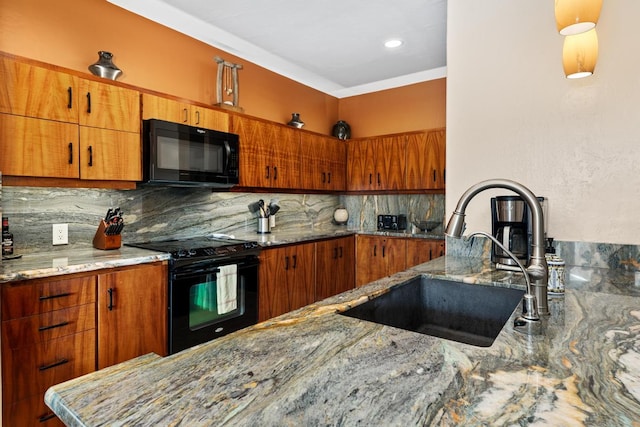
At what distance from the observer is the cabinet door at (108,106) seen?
2.23 m

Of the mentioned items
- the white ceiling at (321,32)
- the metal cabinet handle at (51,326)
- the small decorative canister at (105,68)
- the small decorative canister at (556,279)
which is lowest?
the metal cabinet handle at (51,326)

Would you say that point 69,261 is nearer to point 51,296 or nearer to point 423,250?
point 51,296

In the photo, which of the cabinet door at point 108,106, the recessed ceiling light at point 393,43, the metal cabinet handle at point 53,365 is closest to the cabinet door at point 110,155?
the cabinet door at point 108,106

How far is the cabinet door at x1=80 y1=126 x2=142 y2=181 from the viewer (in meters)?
2.24

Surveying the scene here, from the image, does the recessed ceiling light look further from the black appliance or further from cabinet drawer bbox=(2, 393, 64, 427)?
cabinet drawer bbox=(2, 393, 64, 427)

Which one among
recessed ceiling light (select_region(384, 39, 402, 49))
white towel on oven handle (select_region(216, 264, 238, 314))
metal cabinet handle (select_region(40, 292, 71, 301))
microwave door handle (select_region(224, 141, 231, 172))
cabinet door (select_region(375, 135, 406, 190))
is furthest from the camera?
cabinet door (select_region(375, 135, 406, 190))

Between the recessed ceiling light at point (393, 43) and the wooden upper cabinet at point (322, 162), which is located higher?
the recessed ceiling light at point (393, 43)

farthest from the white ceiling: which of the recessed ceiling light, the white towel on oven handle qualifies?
the white towel on oven handle

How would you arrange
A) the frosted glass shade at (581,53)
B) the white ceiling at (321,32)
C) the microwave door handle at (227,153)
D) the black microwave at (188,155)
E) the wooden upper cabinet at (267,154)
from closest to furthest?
1. the frosted glass shade at (581,53)
2. the black microwave at (188,155)
3. the white ceiling at (321,32)
4. the microwave door handle at (227,153)
5. the wooden upper cabinet at (267,154)

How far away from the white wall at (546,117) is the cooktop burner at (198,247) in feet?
5.15

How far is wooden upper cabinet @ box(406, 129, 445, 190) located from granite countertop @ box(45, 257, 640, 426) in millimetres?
3036

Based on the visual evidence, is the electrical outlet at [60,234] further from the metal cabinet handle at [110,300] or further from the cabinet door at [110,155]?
the metal cabinet handle at [110,300]

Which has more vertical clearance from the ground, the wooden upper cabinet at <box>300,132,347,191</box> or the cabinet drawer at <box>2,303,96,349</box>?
the wooden upper cabinet at <box>300,132,347,191</box>

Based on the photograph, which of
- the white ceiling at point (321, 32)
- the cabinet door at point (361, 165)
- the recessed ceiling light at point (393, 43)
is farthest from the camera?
the cabinet door at point (361, 165)
